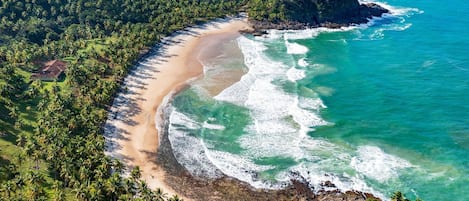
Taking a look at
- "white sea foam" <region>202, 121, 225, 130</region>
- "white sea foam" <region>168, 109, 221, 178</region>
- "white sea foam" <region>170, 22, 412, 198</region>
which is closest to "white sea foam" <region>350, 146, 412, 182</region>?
"white sea foam" <region>170, 22, 412, 198</region>

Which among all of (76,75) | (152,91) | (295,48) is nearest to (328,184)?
(152,91)

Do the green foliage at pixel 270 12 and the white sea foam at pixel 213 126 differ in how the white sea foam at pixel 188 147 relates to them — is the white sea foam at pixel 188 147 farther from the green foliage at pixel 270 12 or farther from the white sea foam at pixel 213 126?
the green foliage at pixel 270 12

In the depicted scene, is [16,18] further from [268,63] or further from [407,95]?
[407,95]

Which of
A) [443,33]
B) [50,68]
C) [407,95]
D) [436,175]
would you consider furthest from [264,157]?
[443,33]

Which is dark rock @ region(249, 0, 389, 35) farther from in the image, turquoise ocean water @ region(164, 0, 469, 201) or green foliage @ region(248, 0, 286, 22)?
turquoise ocean water @ region(164, 0, 469, 201)

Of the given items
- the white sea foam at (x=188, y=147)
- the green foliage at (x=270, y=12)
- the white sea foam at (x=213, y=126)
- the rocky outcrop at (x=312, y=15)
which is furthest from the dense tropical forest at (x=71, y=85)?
the white sea foam at (x=213, y=126)
